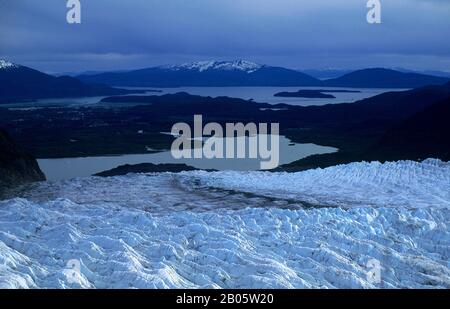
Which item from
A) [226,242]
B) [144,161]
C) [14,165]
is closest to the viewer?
[226,242]

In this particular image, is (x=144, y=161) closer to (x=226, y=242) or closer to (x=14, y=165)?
(x=14, y=165)

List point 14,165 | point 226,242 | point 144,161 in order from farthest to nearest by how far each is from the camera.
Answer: point 144,161 < point 14,165 < point 226,242

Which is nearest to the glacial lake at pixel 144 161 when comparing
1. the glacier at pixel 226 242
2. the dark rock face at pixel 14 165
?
the dark rock face at pixel 14 165

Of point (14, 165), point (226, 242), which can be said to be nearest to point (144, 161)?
point (14, 165)

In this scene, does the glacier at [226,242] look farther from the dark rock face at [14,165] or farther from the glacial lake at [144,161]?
the glacial lake at [144,161]

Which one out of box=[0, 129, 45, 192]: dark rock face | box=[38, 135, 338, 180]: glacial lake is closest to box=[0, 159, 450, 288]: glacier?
box=[0, 129, 45, 192]: dark rock face

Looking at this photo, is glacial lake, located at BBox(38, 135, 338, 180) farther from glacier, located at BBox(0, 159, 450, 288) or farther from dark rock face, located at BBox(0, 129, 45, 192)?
glacier, located at BBox(0, 159, 450, 288)

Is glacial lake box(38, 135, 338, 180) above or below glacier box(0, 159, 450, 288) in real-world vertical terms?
below
